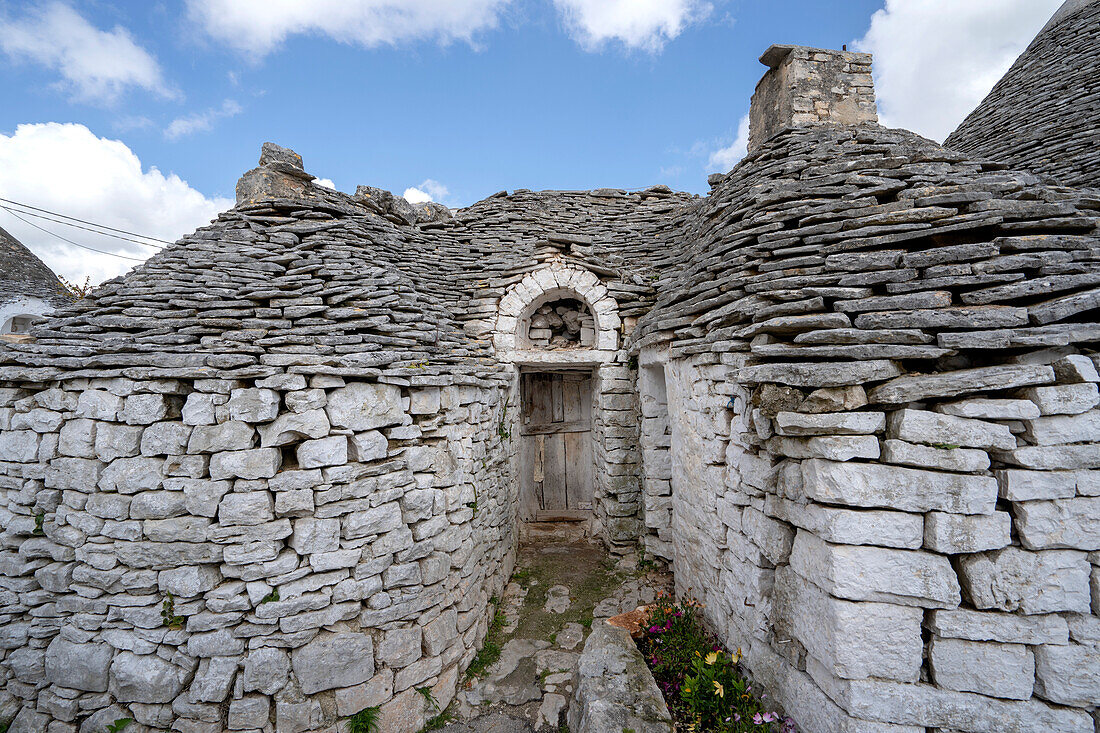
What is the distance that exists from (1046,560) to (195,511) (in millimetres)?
5361

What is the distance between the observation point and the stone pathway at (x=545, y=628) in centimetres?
379

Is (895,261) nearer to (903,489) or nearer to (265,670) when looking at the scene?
(903,489)

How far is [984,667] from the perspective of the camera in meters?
2.28

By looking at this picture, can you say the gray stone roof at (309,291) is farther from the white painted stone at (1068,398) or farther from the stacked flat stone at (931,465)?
the white painted stone at (1068,398)

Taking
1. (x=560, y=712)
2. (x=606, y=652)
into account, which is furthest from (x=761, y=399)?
(x=560, y=712)

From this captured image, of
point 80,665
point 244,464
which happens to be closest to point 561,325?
point 244,464

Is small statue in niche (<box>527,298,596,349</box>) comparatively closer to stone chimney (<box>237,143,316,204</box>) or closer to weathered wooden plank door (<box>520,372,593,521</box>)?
weathered wooden plank door (<box>520,372,593,521</box>)

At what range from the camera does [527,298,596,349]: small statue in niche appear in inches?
282

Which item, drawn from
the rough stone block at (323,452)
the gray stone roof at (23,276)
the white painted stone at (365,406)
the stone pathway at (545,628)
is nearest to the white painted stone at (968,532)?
the stone pathway at (545,628)

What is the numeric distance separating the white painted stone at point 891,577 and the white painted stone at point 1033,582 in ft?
0.46

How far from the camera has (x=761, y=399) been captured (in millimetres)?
2883

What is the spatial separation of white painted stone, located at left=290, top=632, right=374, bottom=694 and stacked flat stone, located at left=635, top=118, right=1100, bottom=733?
3.04 metres

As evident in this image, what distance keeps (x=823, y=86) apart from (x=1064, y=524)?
7.18 metres

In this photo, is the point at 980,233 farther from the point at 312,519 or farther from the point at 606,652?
the point at 312,519
